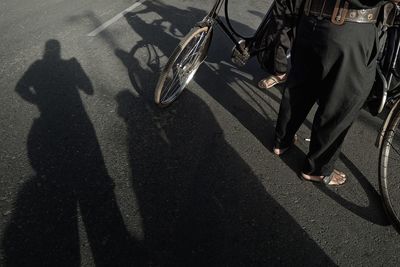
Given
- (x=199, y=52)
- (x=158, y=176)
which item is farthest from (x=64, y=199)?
(x=199, y=52)

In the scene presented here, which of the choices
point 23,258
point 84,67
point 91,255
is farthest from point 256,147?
point 84,67

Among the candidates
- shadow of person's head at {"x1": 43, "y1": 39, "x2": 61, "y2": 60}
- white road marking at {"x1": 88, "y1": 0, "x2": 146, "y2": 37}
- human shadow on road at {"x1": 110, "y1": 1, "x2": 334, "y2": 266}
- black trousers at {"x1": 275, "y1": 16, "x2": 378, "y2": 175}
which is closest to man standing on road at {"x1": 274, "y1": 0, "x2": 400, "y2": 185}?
black trousers at {"x1": 275, "y1": 16, "x2": 378, "y2": 175}

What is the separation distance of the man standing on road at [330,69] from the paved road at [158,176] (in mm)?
518

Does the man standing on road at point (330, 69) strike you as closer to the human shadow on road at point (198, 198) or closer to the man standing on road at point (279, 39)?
the man standing on road at point (279, 39)

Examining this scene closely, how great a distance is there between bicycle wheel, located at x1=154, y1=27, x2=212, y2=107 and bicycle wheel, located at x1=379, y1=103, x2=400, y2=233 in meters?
1.95

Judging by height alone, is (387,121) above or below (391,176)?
above

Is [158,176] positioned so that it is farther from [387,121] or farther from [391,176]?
[391,176]

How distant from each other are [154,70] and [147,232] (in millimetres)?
2432

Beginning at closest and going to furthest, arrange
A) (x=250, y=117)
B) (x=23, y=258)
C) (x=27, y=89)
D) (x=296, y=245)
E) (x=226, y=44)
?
(x=23, y=258) < (x=296, y=245) < (x=250, y=117) < (x=27, y=89) < (x=226, y=44)

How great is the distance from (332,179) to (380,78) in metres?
0.96

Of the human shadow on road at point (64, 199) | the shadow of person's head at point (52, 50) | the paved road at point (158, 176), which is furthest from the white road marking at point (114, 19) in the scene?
the human shadow on road at point (64, 199)

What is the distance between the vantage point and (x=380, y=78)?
2.64 metres

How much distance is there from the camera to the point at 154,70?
14.6 feet

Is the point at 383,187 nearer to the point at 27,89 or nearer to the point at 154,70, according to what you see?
the point at 154,70
